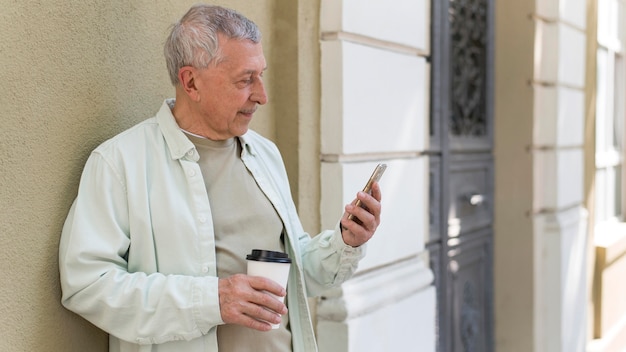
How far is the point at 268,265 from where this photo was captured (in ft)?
6.21

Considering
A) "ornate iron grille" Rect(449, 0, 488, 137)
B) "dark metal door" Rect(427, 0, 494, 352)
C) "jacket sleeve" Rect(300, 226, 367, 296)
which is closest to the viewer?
"jacket sleeve" Rect(300, 226, 367, 296)

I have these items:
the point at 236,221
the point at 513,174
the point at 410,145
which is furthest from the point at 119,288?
the point at 513,174

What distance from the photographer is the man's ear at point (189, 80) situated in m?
2.07

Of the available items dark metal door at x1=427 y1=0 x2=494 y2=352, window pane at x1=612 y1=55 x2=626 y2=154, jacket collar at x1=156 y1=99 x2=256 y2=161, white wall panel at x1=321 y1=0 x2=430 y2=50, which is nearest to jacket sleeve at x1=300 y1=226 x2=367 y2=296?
jacket collar at x1=156 y1=99 x2=256 y2=161

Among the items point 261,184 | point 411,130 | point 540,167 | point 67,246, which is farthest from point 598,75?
point 67,246

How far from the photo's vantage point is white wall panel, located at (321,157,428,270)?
10.6 feet

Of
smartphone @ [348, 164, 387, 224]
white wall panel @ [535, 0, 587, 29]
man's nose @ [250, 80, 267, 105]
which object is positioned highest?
white wall panel @ [535, 0, 587, 29]

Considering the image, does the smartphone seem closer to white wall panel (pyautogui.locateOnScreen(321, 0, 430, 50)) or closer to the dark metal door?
white wall panel (pyautogui.locateOnScreen(321, 0, 430, 50))

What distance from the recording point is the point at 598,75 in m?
7.16

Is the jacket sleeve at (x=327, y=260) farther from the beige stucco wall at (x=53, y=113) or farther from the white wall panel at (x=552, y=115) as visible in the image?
the white wall panel at (x=552, y=115)

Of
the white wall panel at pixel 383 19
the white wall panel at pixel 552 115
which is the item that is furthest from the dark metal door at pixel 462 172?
the white wall panel at pixel 383 19

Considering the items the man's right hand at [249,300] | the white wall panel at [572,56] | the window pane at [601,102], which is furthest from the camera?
the window pane at [601,102]

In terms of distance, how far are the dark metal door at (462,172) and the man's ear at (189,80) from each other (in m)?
2.53

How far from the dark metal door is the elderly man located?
2.33 metres
